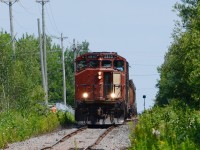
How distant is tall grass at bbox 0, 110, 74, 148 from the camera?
24.9 m

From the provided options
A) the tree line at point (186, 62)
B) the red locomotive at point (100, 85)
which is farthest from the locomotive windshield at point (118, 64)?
the tree line at point (186, 62)

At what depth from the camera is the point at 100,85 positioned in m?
30.6

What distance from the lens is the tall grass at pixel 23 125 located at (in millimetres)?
24866

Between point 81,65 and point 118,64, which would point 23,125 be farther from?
point 118,64

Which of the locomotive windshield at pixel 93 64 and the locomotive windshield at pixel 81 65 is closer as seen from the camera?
the locomotive windshield at pixel 93 64

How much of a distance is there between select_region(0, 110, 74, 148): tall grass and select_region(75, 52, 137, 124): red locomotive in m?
2.09

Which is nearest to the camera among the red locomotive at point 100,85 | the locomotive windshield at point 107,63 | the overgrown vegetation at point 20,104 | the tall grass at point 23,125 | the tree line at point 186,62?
the tall grass at point 23,125

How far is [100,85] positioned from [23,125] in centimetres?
480

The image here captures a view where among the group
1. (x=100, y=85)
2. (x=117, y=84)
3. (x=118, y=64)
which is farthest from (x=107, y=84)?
(x=118, y=64)

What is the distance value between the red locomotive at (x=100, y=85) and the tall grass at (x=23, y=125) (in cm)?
209

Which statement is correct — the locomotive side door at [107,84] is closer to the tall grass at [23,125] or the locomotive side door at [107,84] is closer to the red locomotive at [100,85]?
the red locomotive at [100,85]

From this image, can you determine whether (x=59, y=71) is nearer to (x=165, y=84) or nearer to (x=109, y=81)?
(x=165, y=84)

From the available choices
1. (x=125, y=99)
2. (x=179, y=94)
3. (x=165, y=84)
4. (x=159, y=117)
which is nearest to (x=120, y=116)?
(x=125, y=99)

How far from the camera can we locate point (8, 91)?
34969 millimetres
